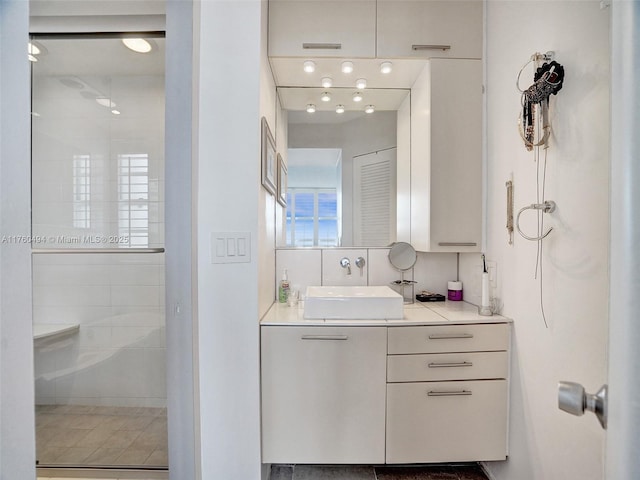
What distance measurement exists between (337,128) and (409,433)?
1777mm

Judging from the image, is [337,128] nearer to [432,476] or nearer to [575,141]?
[575,141]

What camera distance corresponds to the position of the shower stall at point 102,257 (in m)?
1.49

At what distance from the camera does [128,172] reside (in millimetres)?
1655

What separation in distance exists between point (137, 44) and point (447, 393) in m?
2.31

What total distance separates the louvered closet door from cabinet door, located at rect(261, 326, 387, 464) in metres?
0.75

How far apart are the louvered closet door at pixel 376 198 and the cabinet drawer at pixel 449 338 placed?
2.27 ft

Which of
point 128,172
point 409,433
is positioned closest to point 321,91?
point 128,172

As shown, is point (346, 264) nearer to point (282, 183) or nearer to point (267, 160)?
point (282, 183)

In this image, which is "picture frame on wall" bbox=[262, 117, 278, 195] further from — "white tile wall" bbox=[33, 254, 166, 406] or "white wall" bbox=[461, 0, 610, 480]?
"white wall" bbox=[461, 0, 610, 480]

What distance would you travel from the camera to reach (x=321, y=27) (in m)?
1.56

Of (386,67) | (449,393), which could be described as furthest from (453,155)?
(449,393)

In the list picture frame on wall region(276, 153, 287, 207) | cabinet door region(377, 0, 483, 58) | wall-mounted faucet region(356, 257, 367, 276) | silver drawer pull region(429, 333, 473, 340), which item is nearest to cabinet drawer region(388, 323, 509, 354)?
silver drawer pull region(429, 333, 473, 340)

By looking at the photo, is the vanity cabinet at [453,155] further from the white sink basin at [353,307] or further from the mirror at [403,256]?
the white sink basin at [353,307]

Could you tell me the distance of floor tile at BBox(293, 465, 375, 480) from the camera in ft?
4.83
